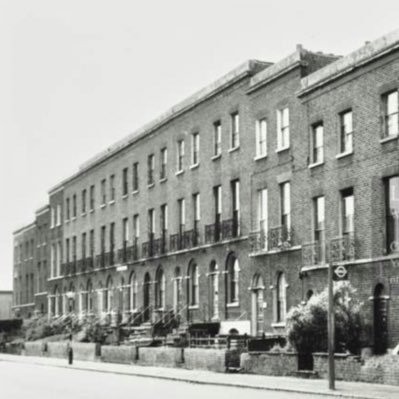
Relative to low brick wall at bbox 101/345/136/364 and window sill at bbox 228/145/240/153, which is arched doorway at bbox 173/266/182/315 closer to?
low brick wall at bbox 101/345/136/364

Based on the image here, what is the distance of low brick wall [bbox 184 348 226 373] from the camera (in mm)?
36281

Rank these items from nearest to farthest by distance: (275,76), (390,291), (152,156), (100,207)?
(390,291) < (275,76) < (152,156) < (100,207)

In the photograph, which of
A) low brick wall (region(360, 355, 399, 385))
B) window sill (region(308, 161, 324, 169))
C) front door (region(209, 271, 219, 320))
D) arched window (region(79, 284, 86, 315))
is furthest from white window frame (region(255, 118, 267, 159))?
arched window (region(79, 284, 86, 315))

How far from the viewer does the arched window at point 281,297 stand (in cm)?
4103

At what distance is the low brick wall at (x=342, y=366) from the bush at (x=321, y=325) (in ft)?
4.31

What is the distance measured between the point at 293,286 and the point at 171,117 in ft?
57.9

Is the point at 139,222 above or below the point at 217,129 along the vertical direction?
below

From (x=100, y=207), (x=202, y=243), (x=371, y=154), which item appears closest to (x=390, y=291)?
(x=371, y=154)

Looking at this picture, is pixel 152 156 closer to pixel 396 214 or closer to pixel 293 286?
pixel 293 286

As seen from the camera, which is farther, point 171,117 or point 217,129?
point 171,117

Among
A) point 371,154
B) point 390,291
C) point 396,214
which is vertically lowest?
point 390,291

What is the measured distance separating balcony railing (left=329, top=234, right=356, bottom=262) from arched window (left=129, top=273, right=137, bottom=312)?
81.5 ft

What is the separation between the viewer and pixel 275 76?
42.7 meters

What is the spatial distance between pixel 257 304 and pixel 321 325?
441 inches
